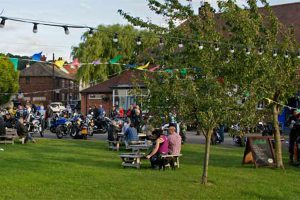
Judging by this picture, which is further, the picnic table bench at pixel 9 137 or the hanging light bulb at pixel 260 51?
the picnic table bench at pixel 9 137

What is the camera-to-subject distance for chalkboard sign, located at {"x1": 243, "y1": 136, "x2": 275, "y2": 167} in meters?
15.3

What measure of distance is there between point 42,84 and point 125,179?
72430mm

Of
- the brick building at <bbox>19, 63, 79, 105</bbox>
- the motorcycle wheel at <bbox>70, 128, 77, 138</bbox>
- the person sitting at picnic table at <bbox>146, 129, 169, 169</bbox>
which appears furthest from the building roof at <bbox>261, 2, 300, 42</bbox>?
the brick building at <bbox>19, 63, 79, 105</bbox>

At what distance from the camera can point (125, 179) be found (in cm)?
1218

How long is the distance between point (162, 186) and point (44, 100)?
70.4 m

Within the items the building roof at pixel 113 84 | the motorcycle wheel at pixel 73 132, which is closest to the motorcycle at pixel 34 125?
the motorcycle wheel at pixel 73 132

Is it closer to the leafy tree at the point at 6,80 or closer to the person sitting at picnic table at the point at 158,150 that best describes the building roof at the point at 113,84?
the leafy tree at the point at 6,80

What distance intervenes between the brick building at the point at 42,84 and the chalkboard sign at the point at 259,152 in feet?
215

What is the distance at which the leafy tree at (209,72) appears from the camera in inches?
455

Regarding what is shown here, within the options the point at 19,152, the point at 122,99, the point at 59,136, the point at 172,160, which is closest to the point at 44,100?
the point at 122,99

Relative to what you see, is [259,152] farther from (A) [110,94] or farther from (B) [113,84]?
(A) [110,94]

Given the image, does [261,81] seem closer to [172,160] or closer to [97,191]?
[172,160]

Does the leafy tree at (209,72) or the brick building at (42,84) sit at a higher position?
the brick building at (42,84)

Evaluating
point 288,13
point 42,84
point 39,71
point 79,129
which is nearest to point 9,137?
point 79,129
